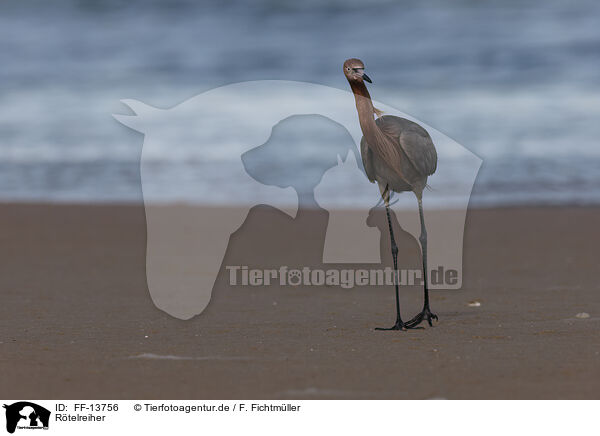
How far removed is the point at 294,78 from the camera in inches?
792

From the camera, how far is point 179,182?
12.3 metres

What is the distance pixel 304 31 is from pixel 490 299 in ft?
64.1

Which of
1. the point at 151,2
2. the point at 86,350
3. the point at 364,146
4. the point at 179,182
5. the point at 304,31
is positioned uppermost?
the point at 151,2

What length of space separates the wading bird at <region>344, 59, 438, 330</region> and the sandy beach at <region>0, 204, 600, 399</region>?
1.97ft

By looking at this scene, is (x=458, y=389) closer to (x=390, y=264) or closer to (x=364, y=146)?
(x=364, y=146)

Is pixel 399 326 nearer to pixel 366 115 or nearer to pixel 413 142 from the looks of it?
pixel 413 142

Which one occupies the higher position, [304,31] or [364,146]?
[304,31]

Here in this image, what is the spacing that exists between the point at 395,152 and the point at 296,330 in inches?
45.9

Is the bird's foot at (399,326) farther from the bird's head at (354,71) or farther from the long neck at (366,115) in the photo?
the bird's head at (354,71)

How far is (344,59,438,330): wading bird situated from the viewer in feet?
18.9
